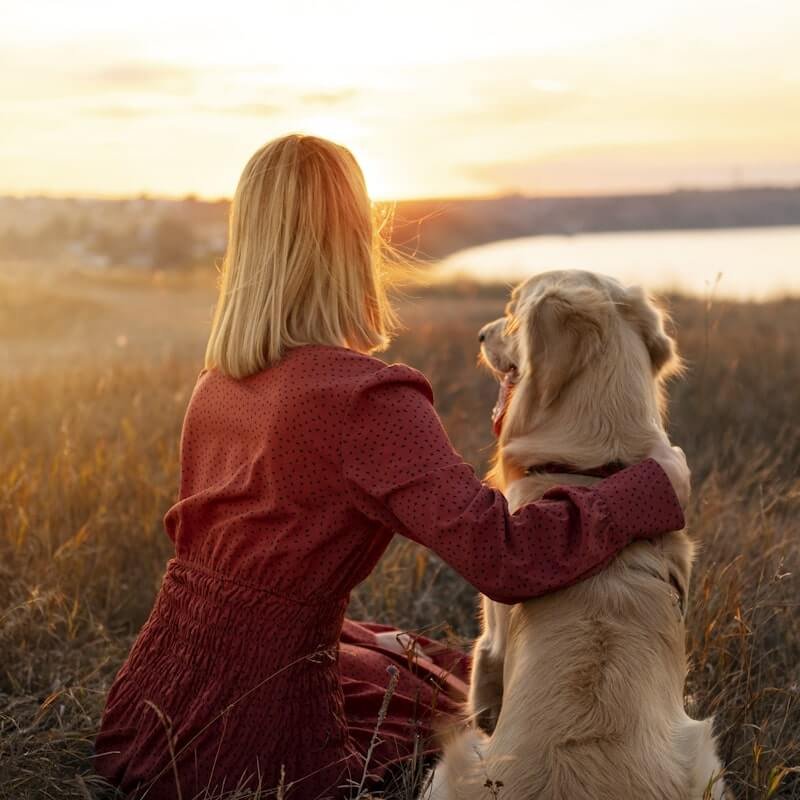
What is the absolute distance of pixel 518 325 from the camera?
9.34 ft

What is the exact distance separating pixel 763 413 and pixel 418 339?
336cm

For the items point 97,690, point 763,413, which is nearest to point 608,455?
point 97,690

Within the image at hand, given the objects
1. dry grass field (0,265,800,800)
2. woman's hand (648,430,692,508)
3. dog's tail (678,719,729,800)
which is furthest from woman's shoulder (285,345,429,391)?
dry grass field (0,265,800,800)

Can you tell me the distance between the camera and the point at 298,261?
8.25 feet

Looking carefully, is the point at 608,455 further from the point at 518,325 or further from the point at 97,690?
the point at 97,690

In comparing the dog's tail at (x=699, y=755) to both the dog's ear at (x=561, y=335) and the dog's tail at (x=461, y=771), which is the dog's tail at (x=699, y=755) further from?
the dog's ear at (x=561, y=335)

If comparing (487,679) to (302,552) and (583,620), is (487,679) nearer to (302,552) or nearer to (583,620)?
(583,620)

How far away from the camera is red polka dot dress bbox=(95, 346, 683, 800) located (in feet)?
7.39

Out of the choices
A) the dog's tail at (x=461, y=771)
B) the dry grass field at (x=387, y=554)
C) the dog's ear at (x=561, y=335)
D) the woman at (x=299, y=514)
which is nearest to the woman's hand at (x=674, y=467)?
the woman at (x=299, y=514)

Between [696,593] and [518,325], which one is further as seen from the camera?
[696,593]

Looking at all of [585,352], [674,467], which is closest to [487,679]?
[674,467]

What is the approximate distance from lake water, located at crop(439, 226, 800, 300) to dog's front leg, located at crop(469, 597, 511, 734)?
107cm

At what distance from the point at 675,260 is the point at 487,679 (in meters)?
19.5

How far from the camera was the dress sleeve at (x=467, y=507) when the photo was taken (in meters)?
2.21
